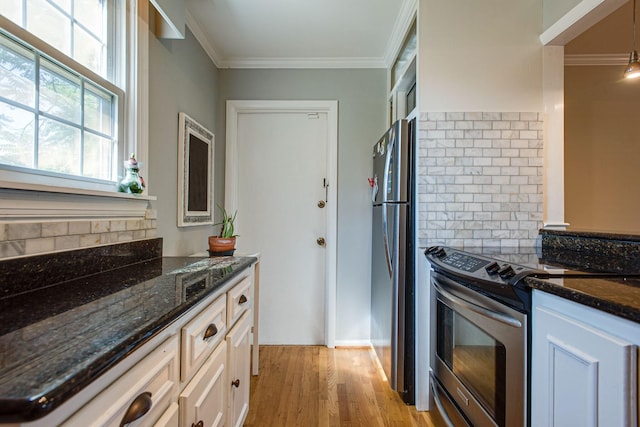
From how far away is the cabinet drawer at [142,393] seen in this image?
49cm

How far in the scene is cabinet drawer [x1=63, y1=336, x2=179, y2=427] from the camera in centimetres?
49

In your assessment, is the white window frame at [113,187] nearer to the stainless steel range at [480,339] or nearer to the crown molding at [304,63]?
the crown molding at [304,63]

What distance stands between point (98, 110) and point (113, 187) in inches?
13.4

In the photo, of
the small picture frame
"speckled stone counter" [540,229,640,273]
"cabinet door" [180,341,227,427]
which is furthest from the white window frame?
"speckled stone counter" [540,229,640,273]

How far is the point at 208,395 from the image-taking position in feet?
3.17

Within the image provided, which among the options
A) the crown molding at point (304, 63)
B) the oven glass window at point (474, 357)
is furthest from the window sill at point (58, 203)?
the crown molding at point (304, 63)

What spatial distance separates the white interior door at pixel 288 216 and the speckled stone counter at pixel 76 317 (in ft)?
4.19

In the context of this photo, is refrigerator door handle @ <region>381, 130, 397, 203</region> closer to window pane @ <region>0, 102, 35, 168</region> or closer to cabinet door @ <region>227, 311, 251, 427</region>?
cabinet door @ <region>227, 311, 251, 427</region>

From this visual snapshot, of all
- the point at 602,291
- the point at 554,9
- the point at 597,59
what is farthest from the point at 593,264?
the point at 597,59

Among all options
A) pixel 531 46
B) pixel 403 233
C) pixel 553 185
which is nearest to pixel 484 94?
pixel 531 46

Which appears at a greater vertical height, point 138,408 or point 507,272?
point 507,272

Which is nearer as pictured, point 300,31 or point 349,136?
point 300,31

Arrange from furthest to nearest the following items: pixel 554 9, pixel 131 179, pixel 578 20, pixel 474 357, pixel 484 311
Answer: pixel 554 9, pixel 578 20, pixel 131 179, pixel 474 357, pixel 484 311

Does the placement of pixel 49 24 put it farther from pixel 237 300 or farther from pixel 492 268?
pixel 492 268
